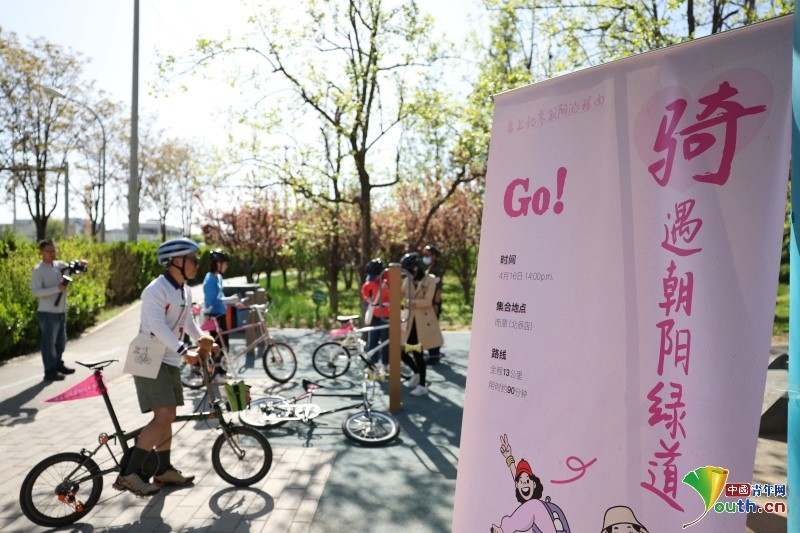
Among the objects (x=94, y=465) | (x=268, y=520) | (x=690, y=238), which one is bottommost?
(x=268, y=520)

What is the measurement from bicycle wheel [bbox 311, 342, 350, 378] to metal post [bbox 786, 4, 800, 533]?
719 cm

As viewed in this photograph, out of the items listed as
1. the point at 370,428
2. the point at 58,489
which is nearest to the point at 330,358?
the point at 370,428

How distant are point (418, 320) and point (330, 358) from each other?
5.26 feet

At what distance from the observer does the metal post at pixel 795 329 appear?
1.58 metres

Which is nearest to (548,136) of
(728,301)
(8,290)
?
(728,301)

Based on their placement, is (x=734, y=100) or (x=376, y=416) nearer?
(x=734, y=100)

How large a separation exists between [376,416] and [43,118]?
2730 centimetres

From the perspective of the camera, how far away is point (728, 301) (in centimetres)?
171

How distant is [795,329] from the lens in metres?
1.59

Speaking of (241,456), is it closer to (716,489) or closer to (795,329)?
(716,489)

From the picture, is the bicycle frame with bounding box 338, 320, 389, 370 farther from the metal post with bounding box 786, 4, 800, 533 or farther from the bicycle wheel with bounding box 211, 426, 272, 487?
the metal post with bounding box 786, 4, 800, 533

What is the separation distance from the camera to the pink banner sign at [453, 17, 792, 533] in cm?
169

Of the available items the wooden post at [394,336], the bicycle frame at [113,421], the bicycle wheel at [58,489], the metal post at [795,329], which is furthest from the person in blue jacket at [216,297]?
the metal post at [795,329]

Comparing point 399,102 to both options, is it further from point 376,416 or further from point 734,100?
point 734,100
